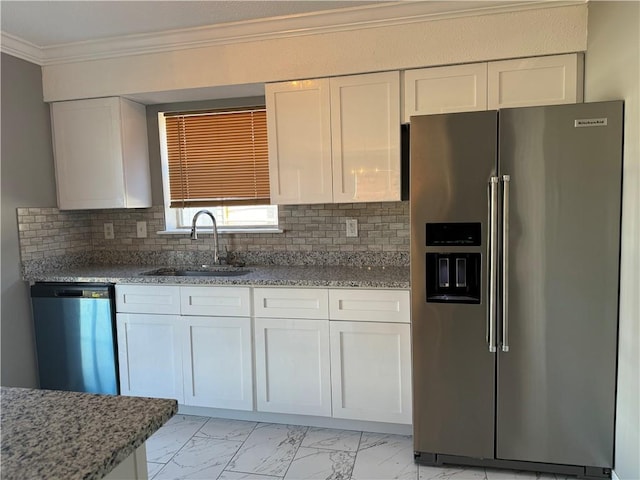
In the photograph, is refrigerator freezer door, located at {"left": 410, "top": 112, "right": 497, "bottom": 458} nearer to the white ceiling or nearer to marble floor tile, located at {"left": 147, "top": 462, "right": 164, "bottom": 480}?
the white ceiling

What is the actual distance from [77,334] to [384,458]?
6.48 feet

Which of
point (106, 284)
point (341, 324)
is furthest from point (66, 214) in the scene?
point (341, 324)

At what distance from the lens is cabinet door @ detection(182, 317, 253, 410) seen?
2.52 metres

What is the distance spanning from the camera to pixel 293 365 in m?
2.46

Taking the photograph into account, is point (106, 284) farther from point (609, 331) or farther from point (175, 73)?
point (609, 331)

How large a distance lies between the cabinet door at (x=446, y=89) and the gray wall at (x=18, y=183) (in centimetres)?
237

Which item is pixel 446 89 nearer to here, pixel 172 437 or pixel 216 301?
pixel 216 301

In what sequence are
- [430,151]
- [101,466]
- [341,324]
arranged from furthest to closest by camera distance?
[341,324] < [430,151] < [101,466]

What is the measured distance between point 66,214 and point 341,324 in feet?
7.10

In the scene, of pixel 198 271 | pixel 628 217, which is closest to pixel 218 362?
pixel 198 271

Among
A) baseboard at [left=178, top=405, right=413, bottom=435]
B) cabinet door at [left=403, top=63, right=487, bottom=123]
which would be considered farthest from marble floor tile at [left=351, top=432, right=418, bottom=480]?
cabinet door at [left=403, top=63, right=487, bottom=123]

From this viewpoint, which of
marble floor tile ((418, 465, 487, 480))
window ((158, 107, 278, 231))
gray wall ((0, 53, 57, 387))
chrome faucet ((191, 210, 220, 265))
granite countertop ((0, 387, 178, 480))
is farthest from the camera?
window ((158, 107, 278, 231))

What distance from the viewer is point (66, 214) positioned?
10.2 feet

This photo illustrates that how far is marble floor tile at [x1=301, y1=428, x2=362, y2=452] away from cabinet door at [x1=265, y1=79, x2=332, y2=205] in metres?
1.35
